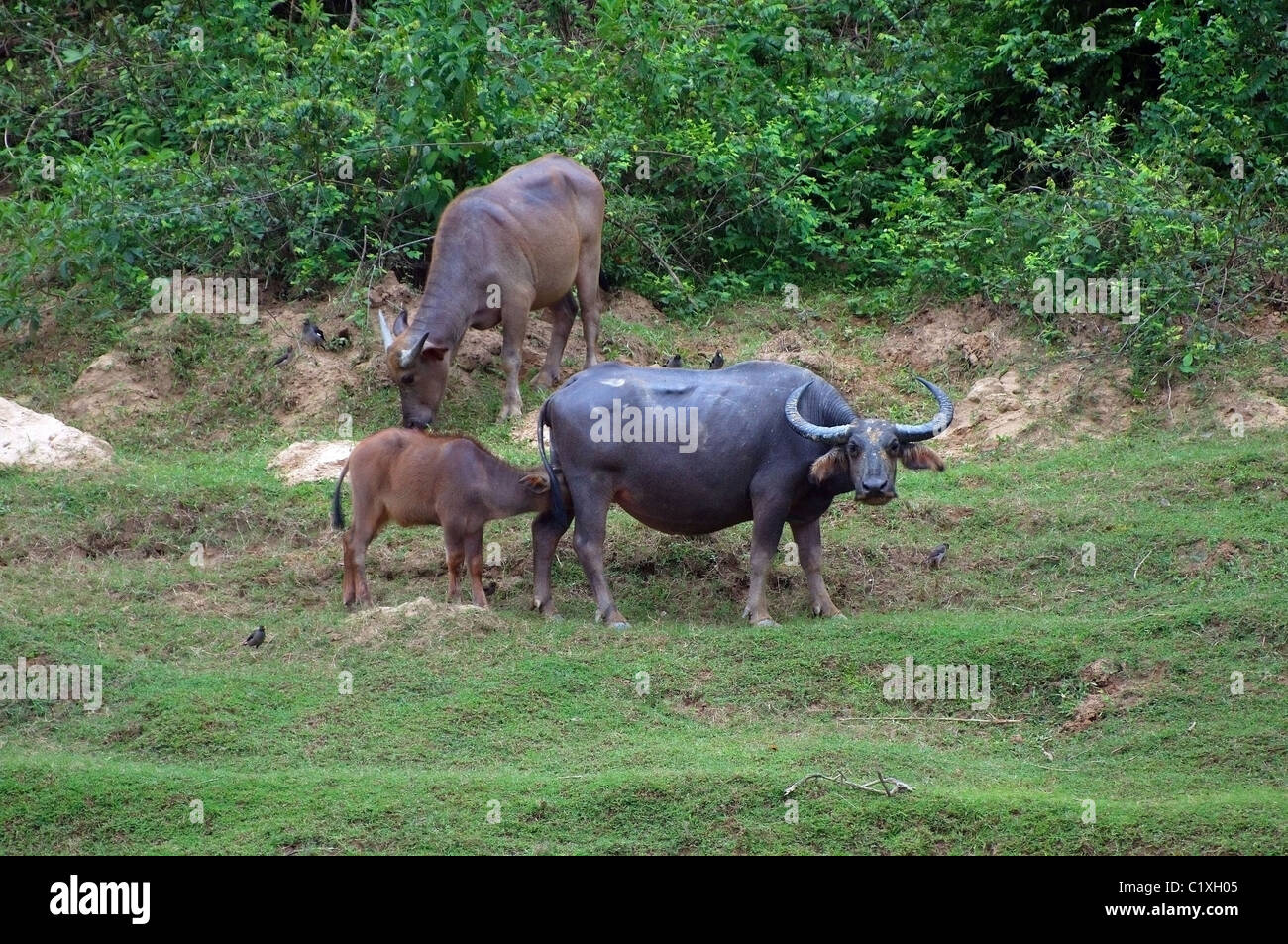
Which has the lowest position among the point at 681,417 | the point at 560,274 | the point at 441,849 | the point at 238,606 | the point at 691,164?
the point at 441,849

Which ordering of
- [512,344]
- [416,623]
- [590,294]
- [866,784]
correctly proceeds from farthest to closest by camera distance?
1. [590,294]
2. [512,344]
3. [416,623]
4. [866,784]

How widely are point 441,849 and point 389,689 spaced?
206cm

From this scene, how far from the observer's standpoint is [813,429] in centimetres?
1170

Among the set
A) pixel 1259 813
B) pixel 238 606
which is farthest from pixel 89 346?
pixel 1259 813

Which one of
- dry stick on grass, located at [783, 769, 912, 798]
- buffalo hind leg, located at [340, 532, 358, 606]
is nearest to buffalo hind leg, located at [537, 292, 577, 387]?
buffalo hind leg, located at [340, 532, 358, 606]

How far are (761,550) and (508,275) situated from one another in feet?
12.9

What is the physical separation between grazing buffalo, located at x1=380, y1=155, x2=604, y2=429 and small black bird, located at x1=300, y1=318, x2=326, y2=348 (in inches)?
37.2

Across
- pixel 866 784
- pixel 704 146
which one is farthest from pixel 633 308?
pixel 866 784

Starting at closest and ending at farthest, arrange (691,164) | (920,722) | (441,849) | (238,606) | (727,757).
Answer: (441,849), (727,757), (920,722), (238,606), (691,164)

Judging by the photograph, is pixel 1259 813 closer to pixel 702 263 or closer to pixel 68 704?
pixel 68 704

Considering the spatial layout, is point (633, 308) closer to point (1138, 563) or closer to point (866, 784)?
point (1138, 563)

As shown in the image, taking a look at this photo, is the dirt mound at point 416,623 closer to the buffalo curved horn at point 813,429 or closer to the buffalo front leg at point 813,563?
the buffalo front leg at point 813,563

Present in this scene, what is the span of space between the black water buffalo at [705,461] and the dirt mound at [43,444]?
13.7ft

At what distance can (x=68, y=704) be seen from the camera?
1060 centimetres
